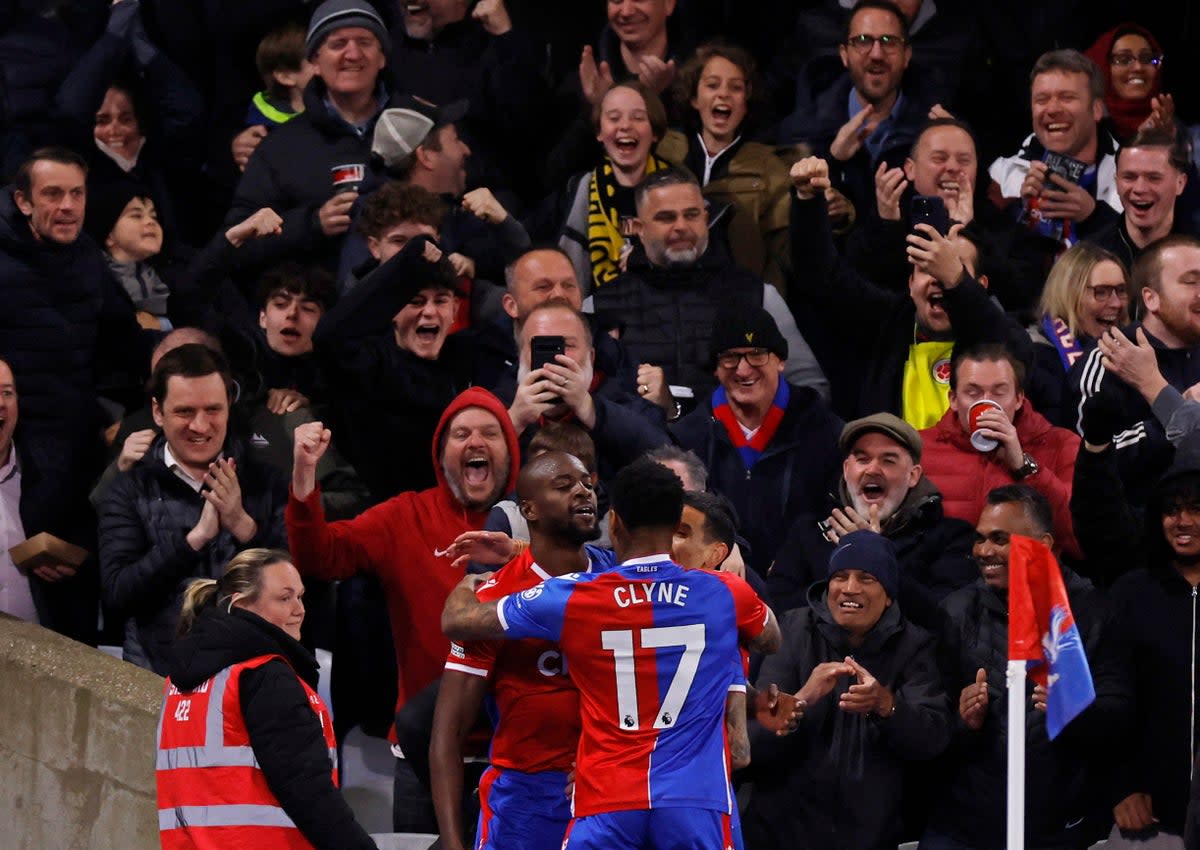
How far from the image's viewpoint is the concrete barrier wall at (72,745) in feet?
32.3

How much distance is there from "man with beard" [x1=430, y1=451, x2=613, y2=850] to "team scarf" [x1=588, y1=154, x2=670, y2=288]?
13.4ft

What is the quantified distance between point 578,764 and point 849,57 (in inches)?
219

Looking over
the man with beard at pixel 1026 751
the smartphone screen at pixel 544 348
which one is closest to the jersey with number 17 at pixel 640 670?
the man with beard at pixel 1026 751

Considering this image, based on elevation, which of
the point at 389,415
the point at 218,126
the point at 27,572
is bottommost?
the point at 27,572

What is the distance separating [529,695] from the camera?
790cm

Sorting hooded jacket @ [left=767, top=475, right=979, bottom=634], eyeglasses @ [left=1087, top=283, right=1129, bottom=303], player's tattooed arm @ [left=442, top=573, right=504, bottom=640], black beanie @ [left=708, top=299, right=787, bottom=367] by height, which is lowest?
player's tattooed arm @ [left=442, top=573, right=504, bottom=640]

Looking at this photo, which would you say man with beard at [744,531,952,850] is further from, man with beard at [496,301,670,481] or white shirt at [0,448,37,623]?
white shirt at [0,448,37,623]

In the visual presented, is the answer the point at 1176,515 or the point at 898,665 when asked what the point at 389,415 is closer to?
the point at 898,665

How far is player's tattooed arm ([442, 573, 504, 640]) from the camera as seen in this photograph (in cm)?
763

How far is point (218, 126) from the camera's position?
44.7 feet

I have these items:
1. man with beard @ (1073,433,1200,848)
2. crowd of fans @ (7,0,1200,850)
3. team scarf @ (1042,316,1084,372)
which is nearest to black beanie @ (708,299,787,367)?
crowd of fans @ (7,0,1200,850)

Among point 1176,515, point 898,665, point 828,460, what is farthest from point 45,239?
point 1176,515

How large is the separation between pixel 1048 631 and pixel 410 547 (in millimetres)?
2688

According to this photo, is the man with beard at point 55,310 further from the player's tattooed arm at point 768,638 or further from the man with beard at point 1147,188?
the man with beard at point 1147,188
